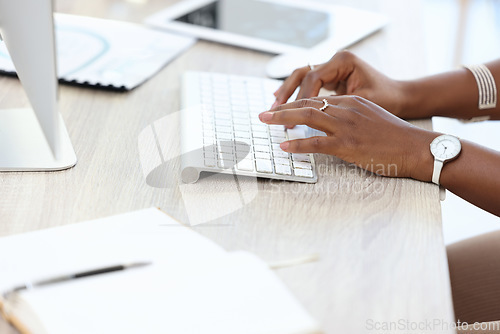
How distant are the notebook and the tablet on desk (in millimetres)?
650

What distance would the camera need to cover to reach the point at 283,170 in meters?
0.82

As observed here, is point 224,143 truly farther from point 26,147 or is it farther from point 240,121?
point 26,147

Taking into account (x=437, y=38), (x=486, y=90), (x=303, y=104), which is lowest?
(x=437, y=38)

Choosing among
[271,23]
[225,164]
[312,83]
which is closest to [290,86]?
[312,83]

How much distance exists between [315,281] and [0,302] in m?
0.30

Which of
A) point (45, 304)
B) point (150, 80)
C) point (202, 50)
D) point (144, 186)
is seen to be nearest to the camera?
point (45, 304)

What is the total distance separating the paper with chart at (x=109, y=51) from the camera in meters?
1.07

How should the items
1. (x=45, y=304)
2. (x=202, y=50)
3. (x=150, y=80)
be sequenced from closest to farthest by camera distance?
(x=45, y=304) → (x=150, y=80) → (x=202, y=50)

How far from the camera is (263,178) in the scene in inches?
32.5

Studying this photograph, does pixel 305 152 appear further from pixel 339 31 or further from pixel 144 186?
pixel 339 31

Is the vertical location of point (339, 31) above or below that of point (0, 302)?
below

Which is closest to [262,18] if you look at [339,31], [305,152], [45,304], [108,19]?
[339,31]

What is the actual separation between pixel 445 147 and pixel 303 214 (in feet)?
0.77

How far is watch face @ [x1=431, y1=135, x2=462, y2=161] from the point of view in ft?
2.76
